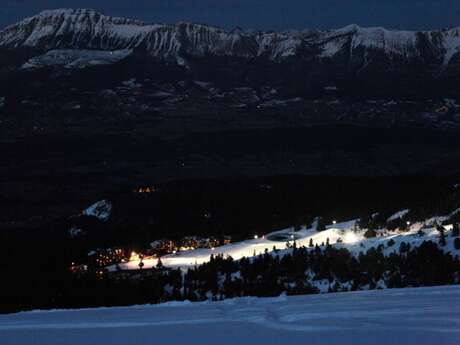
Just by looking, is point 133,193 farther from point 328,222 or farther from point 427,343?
point 427,343

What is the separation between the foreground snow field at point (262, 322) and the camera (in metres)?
6.56

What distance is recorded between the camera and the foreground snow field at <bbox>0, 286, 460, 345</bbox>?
6.56m

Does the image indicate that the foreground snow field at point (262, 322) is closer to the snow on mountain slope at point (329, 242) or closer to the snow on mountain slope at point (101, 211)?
the snow on mountain slope at point (329, 242)

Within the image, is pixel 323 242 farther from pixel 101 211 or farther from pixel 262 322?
pixel 101 211

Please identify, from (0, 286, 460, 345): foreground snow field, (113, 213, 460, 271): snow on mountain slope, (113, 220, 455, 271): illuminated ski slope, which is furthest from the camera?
(113, 220, 455, 271): illuminated ski slope

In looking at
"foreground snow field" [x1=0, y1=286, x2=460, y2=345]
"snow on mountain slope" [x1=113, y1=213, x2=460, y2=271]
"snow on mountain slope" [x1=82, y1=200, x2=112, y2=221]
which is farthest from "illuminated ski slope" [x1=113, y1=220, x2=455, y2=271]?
"snow on mountain slope" [x1=82, y1=200, x2=112, y2=221]

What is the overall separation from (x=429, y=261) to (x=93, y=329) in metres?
18.2

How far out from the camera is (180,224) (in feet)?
326

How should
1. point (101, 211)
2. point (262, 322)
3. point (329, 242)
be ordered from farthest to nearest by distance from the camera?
point (101, 211) < point (329, 242) < point (262, 322)

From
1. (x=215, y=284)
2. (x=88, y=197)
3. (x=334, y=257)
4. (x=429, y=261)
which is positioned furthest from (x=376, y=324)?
(x=88, y=197)

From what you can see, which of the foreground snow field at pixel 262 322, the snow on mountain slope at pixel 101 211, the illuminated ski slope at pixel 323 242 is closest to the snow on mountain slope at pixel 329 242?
the illuminated ski slope at pixel 323 242

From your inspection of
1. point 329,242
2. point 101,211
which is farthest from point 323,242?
point 101,211

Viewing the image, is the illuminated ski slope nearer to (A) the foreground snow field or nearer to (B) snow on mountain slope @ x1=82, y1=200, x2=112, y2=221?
(A) the foreground snow field

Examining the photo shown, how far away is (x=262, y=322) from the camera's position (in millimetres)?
7230
